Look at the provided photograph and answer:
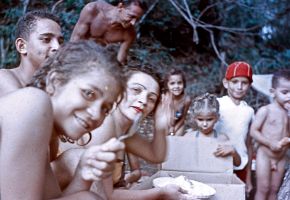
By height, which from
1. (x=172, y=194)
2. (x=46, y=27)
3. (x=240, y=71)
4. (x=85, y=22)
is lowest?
(x=172, y=194)

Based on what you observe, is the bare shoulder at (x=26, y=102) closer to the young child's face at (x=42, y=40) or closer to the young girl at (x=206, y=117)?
the young child's face at (x=42, y=40)

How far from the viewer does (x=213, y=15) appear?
22.8 ft

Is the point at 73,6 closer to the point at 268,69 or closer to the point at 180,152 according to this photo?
the point at 268,69

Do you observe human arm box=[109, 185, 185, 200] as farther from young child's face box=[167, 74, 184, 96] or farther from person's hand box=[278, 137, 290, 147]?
young child's face box=[167, 74, 184, 96]

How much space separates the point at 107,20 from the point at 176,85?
2.46ft

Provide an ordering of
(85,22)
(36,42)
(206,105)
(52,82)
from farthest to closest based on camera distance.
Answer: (85,22) < (206,105) < (36,42) < (52,82)

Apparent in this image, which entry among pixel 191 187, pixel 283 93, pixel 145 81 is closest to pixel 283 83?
pixel 283 93

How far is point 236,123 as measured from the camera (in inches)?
123

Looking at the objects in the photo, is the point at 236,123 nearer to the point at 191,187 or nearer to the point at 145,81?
the point at 191,187

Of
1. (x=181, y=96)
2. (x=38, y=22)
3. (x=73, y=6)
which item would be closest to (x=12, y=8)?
(x=73, y=6)

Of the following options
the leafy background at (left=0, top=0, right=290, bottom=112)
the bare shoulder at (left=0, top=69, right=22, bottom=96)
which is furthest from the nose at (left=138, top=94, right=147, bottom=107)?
the leafy background at (left=0, top=0, right=290, bottom=112)

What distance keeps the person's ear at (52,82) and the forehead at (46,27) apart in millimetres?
936

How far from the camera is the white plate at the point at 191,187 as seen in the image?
1.79 metres

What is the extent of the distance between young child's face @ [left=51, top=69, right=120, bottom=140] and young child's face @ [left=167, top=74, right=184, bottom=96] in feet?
9.17
